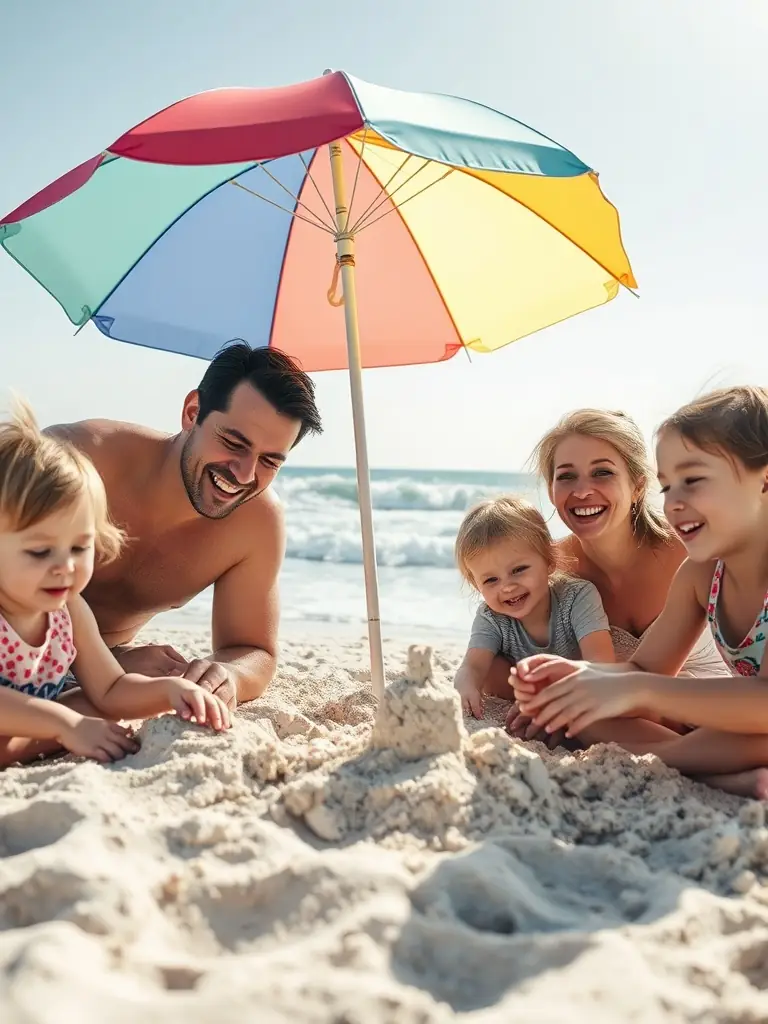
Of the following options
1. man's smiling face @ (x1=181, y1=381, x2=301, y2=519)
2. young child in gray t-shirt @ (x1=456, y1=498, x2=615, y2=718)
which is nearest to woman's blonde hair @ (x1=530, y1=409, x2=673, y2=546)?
young child in gray t-shirt @ (x1=456, y1=498, x2=615, y2=718)

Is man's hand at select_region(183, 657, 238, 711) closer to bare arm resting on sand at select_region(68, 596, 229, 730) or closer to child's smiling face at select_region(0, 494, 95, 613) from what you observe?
bare arm resting on sand at select_region(68, 596, 229, 730)

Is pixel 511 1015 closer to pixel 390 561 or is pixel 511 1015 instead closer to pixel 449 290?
pixel 449 290

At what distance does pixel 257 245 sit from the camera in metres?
3.60

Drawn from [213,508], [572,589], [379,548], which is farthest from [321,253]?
[379,548]

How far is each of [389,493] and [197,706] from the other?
1748cm

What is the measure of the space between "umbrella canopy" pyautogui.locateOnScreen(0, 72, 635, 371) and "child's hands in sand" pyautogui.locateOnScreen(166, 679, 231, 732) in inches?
61.3

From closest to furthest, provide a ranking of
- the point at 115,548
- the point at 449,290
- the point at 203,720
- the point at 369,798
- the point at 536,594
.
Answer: the point at 369,798
the point at 203,720
the point at 115,548
the point at 536,594
the point at 449,290

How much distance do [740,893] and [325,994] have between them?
841 millimetres

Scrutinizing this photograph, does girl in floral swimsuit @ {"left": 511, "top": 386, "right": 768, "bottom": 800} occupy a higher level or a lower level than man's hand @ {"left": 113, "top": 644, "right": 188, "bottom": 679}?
higher

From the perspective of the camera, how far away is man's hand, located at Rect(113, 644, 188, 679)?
3045 mm

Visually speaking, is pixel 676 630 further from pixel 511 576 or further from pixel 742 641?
pixel 511 576

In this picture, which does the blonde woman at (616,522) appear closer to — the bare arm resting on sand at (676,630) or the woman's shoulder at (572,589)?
the woman's shoulder at (572,589)

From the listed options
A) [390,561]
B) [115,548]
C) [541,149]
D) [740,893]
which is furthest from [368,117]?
[390,561]

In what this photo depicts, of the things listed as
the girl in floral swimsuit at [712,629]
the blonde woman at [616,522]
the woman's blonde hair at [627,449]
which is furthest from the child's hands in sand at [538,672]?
the woman's blonde hair at [627,449]
